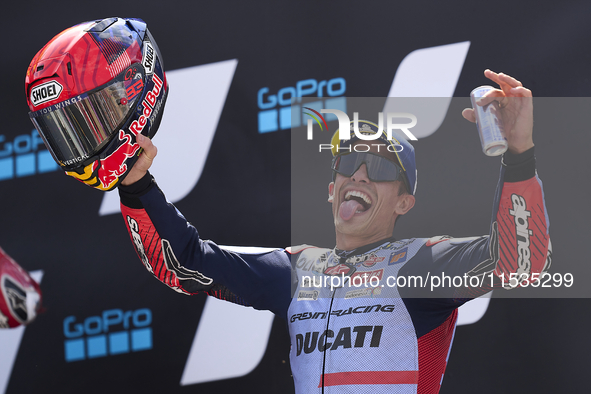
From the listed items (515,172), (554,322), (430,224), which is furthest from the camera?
(554,322)

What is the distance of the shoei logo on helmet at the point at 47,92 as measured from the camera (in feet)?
4.10

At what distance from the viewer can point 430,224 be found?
178 cm

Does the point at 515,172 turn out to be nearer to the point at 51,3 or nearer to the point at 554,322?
the point at 554,322

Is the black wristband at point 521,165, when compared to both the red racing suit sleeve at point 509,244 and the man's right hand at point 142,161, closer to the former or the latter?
the red racing suit sleeve at point 509,244

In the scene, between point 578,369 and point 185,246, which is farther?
point 578,369

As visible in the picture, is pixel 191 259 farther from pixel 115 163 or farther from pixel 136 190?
pixel 115 163

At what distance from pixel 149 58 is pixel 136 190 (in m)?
0.38

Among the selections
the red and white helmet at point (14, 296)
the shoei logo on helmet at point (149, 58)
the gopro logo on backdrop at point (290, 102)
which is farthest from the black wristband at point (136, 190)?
the gopro logo on backdrop at point (290, 102)

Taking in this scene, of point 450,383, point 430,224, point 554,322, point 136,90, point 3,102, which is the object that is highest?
point 136,90

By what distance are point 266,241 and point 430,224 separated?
680mm

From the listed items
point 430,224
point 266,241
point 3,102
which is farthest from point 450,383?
point 3,102

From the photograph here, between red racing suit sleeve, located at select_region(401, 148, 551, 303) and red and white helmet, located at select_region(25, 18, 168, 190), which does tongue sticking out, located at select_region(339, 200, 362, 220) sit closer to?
red racing suit sleeve, located at select_region(401, 148, 551, 303)

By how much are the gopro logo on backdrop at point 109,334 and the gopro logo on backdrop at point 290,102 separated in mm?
965

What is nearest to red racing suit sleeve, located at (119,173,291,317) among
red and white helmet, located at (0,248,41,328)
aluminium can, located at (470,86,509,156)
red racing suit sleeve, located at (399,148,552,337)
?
red racing suit sleeve, located at (399,148,552,337)
